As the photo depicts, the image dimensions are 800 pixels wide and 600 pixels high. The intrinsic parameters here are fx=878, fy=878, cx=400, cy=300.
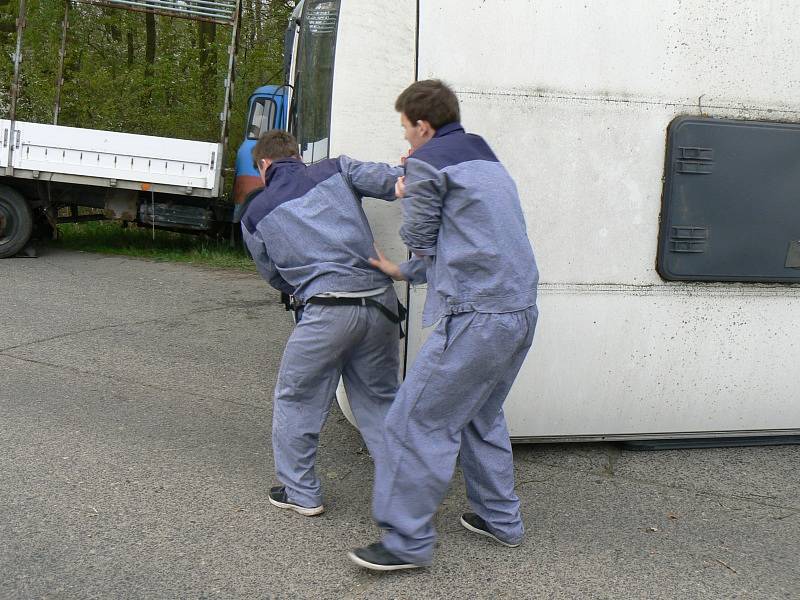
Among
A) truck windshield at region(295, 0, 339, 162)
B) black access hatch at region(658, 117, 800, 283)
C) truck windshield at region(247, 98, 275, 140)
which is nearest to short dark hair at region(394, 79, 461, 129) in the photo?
truck windshield at region(295, 0, 339, 162)

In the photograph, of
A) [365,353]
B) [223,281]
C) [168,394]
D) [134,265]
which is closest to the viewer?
[365,353]

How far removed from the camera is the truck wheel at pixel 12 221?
1006 cm

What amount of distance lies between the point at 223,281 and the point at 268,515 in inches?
245

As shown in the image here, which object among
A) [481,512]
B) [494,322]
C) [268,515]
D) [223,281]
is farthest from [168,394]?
[223,281]

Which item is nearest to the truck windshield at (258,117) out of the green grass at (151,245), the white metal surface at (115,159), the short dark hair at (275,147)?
the white metal surface at (115,159)

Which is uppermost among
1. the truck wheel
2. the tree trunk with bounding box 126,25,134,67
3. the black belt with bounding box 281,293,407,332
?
the tree trunk with bounding box 126,25,134,67

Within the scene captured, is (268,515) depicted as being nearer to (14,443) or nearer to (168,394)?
(14,443)

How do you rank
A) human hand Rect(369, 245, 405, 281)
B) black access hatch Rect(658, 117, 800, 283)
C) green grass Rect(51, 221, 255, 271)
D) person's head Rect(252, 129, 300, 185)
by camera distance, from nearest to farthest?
human hand Rect(369, 245, 405, 281) → person's head Rect(252, 129, 300, 185) → black access hatch Rect(658, 117, 800, 283) → green grass Rect(51, 221, 255, 271)

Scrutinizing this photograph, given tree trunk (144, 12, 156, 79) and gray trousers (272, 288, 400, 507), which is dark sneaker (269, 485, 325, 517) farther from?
tree trunk (144, 12, 156, 79)

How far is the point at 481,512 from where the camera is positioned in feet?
11.5

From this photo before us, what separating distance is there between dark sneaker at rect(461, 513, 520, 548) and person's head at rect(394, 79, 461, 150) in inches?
60.7

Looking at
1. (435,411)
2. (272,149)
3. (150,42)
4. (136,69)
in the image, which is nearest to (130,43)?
(150,42)

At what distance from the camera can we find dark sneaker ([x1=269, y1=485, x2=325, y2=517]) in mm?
→ 3744

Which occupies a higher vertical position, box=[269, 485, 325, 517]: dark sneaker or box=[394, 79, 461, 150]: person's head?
box=[394, 79, 461, 150]: person's head
